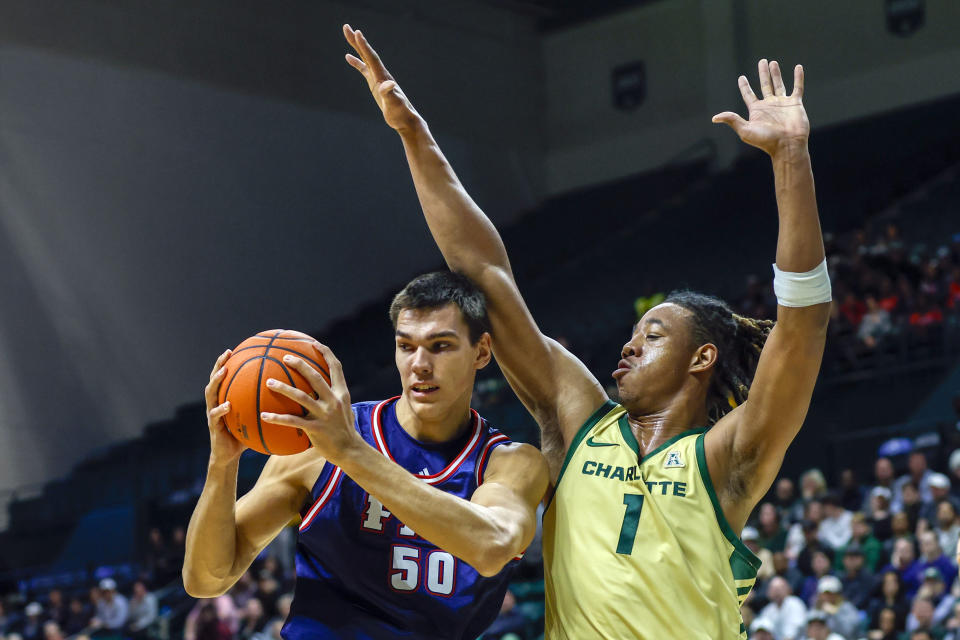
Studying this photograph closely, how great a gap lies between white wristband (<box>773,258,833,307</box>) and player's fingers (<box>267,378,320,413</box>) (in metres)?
1.37

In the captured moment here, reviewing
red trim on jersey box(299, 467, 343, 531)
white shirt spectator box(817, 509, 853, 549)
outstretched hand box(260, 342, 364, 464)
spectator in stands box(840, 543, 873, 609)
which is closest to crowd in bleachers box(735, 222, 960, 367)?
white shirt spectator box(817, 509, 853, 549)

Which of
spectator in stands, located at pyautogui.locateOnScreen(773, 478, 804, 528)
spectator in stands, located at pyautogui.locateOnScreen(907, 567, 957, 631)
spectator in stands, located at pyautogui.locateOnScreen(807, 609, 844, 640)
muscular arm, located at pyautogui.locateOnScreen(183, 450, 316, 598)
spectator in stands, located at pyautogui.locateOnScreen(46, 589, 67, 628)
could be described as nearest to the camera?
muscular arm, located at pyautogui.locateOnScreen(183, 450, 316, 598)

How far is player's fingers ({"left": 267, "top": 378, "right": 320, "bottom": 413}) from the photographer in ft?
9.14

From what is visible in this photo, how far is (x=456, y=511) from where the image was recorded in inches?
119

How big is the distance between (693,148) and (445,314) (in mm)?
19670

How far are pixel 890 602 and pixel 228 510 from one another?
750cm

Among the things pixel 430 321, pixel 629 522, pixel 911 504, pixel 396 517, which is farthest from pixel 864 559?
pixel 396 517

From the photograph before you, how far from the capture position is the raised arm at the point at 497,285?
388 centimetres

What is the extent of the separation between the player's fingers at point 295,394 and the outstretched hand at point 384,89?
1416mm

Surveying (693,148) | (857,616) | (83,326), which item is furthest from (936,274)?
(83,326)

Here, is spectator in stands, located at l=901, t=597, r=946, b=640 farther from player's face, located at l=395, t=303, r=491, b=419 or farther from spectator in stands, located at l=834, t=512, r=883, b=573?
player's face, located at l=395, t=303, r=491, b=419

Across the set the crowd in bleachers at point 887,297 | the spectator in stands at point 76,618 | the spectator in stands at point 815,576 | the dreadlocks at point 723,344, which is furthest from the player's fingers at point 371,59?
the spectator in stands at point 76,618

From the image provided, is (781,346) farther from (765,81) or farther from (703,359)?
(765,81)

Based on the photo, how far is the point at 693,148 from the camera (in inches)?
885
